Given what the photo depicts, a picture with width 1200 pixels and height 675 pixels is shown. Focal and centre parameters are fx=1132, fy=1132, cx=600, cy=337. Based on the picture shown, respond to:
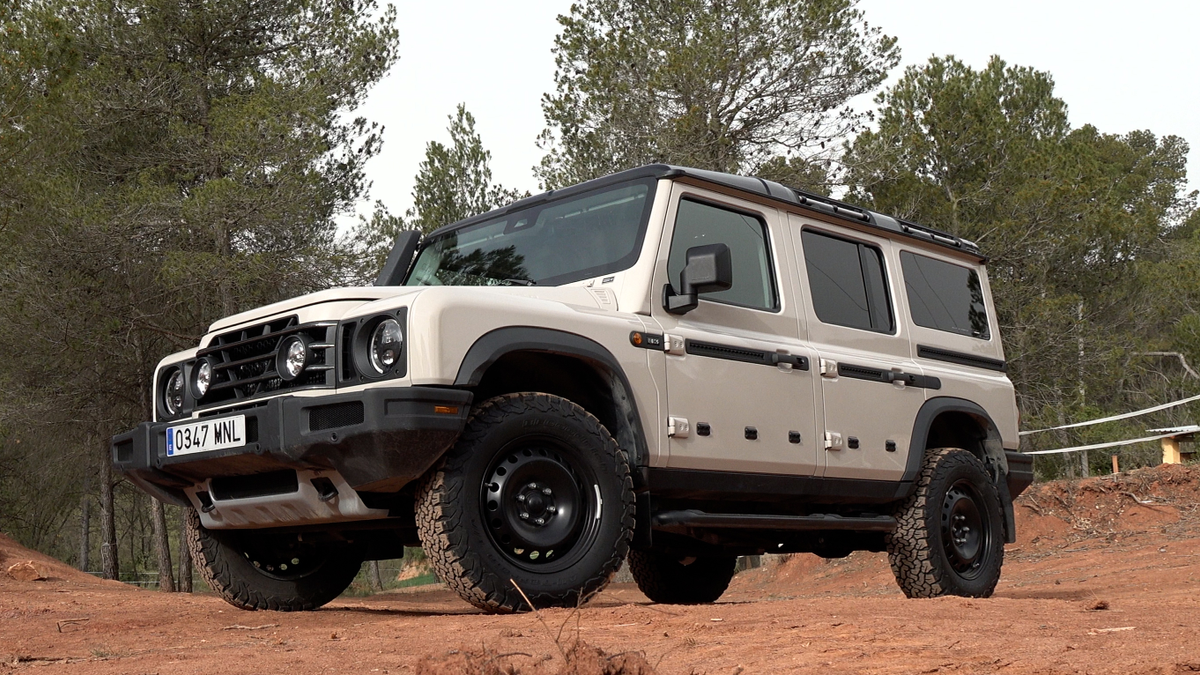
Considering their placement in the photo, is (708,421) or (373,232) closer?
(708,421)

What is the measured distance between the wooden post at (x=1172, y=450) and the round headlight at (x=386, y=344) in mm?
14339

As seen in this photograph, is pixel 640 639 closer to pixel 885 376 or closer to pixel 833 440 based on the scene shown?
pixel 833 440

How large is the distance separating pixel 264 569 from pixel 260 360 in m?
1.50

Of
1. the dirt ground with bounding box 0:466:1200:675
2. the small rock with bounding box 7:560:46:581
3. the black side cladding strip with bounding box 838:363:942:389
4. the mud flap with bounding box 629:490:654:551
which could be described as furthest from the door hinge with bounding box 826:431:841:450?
the small rock with bounding box 7:560:46:581

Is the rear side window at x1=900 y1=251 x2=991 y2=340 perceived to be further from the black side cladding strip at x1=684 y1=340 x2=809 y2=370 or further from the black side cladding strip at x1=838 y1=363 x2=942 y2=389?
the black side cladding strip at x1=684 y1=340 x2=809 y2=370

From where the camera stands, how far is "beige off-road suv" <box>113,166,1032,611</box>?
4410mm

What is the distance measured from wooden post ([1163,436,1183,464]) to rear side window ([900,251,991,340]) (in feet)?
31.4

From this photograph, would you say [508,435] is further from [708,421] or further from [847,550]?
[847,550]

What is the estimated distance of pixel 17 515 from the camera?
31.5m

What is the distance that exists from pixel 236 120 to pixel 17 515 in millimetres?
19985

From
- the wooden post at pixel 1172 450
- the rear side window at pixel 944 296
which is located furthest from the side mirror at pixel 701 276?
the wooden post at pixel 1172 450

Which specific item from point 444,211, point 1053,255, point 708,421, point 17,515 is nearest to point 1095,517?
point 1053,255

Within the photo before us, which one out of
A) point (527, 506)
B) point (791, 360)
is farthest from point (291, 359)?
point (791, 360)

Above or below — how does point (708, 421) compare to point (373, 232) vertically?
below
